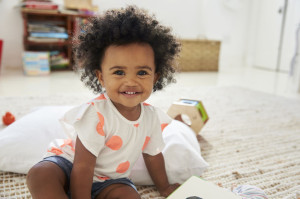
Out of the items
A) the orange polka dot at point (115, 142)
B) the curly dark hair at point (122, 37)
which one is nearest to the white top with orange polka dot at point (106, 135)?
the orange polka dot at point (115, 142)

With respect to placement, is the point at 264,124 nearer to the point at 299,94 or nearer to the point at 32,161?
the point at 299,94

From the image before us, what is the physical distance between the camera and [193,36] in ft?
11.9

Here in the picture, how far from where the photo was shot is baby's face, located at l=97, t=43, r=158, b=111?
59cm

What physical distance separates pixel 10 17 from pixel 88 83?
244 cm

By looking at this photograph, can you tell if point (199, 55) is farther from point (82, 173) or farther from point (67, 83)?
point (82, 173)

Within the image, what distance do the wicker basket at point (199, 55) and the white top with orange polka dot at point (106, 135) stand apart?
2448mm

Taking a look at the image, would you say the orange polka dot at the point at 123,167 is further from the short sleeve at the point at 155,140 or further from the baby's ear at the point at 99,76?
the baby's ear at the point at 99,76

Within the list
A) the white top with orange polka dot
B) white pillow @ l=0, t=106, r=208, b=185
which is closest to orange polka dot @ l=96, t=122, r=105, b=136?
the white top with orange polka dot

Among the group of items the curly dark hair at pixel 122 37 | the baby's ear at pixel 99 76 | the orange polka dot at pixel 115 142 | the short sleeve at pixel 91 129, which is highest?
the curly dark hair at pixel 122 37

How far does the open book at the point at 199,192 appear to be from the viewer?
57cm

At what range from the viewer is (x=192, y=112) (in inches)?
44.9

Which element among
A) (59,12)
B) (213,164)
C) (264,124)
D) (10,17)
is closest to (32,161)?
(213,164)

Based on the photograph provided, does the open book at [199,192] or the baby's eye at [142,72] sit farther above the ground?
the baby's eye at [142,72]

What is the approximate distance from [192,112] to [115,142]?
0.56 meters
